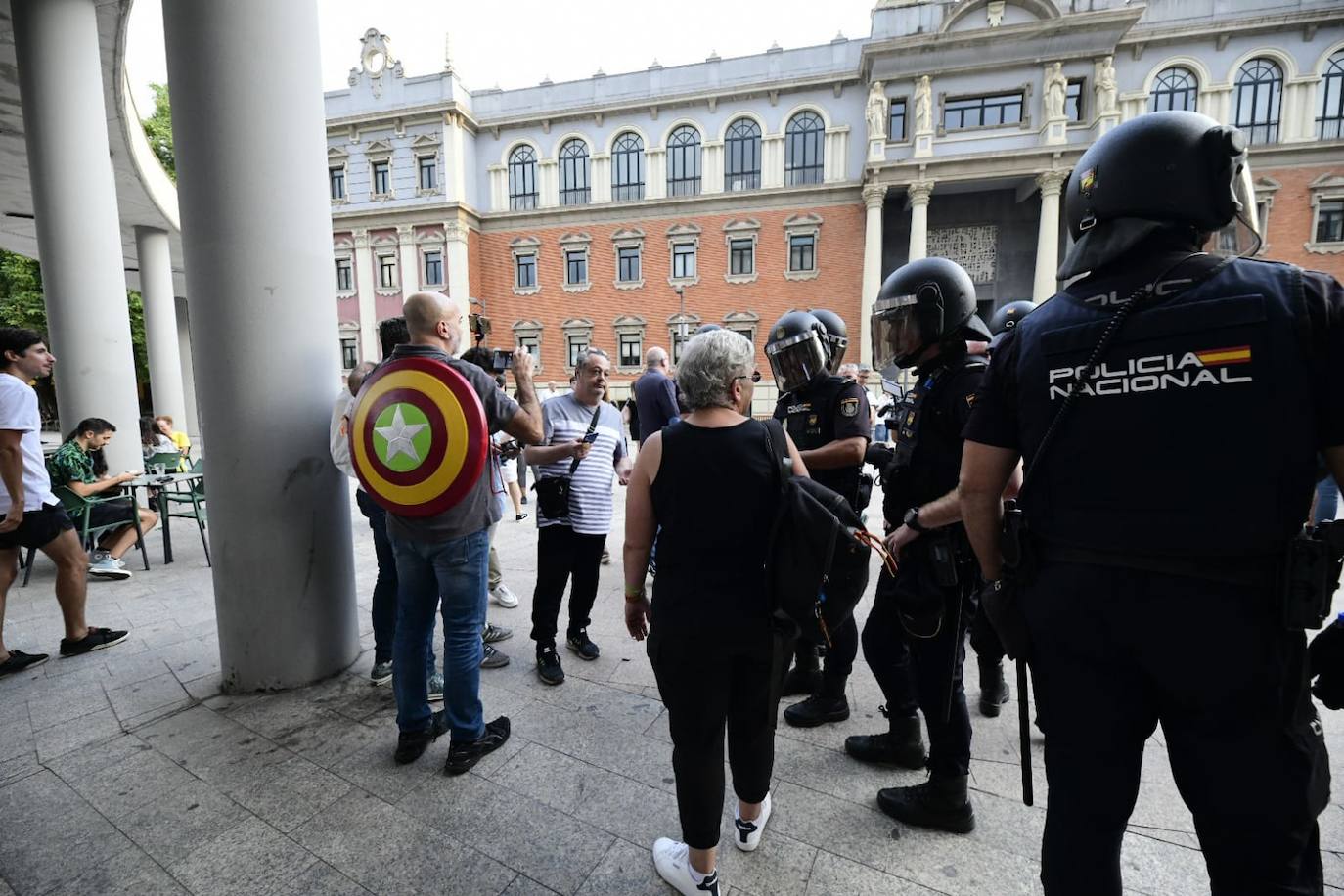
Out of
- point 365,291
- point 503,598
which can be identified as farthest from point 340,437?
point 365,291

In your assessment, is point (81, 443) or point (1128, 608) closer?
point (1128, 608)

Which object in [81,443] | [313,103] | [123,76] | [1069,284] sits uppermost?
[123,76]

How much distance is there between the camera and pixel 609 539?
22.9 ft

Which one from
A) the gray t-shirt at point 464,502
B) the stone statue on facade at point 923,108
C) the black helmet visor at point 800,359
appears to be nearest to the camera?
the gray t-shirt at point 464,502

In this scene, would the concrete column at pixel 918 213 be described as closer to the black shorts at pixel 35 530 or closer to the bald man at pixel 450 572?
the bald man at pixel 450 572

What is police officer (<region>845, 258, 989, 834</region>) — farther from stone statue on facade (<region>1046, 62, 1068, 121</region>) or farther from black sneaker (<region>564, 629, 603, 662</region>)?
stone statue on facade (<region>1046, 62, 1068, 121</region>)

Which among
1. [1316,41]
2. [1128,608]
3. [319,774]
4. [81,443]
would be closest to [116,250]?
[81,443]

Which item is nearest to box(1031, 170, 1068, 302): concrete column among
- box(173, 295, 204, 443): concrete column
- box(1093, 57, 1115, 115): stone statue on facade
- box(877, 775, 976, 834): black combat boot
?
box(1093, 57, 1115, 115): stone statue on facade

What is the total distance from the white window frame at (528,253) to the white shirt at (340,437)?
27.0 metres

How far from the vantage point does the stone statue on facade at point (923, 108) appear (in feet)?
76.6

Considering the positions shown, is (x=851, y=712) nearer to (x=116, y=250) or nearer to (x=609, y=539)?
(x=609, y=539)

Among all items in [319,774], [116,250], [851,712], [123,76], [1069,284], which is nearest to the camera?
[1069,284]

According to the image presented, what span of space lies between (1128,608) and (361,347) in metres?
32.0

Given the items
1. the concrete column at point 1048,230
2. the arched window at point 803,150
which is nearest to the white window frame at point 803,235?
the arched window at point 803,150
